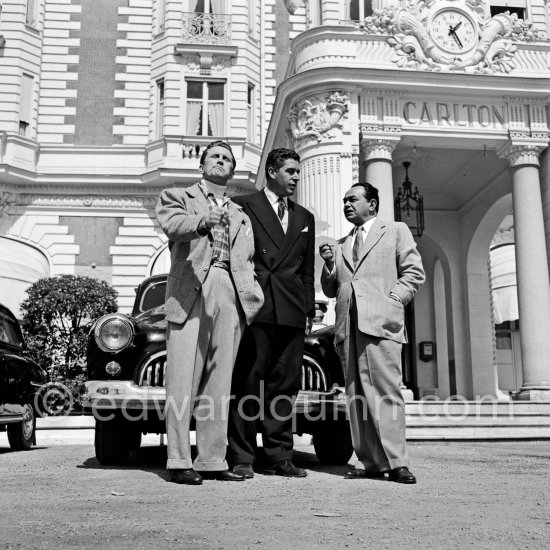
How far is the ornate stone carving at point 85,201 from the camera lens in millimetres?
21250

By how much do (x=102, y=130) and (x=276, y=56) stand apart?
602 centimetres

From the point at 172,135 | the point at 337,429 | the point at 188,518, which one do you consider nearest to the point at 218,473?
the point at 188,518

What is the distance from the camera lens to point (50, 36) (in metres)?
22.3

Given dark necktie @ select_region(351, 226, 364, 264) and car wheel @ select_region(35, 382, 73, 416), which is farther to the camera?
car wheel @ select_region(35, 382, 73, 416)

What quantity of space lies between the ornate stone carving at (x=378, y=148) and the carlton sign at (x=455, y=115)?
602mm

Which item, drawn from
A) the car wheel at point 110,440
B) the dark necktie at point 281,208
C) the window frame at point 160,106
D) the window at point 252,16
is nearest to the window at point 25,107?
the window frame at point 160,106

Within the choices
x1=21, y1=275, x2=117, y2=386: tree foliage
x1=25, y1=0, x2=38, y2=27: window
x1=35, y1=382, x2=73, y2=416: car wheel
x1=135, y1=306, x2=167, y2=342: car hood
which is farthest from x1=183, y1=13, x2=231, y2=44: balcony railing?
x1=135, y1=306, x2=167, y2=342: car hood

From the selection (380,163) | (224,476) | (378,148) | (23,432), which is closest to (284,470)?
(224,476)

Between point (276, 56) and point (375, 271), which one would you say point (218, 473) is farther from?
point (276, 56)

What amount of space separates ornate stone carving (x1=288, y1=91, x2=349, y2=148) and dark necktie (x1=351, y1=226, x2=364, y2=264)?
27.3 ft

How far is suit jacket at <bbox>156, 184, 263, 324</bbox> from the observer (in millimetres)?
4234

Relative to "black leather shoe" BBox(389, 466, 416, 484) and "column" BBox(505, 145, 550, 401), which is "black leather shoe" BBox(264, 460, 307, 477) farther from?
"column" BBox(505, 145, 550, 401)

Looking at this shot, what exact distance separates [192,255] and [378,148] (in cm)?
925

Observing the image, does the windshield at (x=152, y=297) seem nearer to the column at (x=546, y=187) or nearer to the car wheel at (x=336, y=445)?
the car wheel at (x=336, y=445)
